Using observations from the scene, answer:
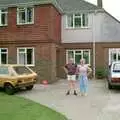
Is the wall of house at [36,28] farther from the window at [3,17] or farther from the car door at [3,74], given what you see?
the car door at [3,74]

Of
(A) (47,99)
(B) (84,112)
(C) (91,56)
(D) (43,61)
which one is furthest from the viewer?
(C) (91,56)

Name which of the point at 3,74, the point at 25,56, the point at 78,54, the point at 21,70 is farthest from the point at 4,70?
the point at 78,54

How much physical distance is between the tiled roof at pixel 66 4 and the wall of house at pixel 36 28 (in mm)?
410

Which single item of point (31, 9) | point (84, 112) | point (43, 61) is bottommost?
point (84, 112)

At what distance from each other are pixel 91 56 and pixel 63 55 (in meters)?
2.54

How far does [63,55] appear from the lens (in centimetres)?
3578

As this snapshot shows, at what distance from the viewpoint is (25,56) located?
100 ft

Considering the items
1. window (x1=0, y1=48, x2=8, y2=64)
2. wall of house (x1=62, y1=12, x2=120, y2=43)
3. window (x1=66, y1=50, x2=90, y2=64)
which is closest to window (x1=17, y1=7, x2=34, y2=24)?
window (x1=0, y1=48, x2=8, y2=64)

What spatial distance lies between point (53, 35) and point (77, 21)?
567 centimetres

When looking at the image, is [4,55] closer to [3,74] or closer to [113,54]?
[3,74]

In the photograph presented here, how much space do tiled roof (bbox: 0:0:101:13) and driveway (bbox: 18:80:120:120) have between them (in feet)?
29.9

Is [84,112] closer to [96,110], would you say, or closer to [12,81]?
[96,110]

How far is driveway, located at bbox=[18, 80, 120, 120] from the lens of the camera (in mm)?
15254

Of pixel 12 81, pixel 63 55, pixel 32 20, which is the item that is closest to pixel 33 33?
pixel 32 20
